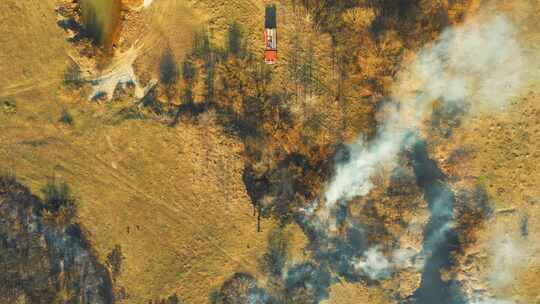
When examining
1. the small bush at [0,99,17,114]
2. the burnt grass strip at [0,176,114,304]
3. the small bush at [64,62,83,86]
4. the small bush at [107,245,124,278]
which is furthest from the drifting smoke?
the small bush at [0,99,17,114]

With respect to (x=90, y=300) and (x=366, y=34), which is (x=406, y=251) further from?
(x=90, y=300)

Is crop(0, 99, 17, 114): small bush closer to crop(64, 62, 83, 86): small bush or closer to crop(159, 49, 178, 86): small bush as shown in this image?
crop(64, 62, 83, 86): small bush

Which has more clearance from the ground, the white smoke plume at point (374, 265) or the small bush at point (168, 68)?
the small bush at point (168, 68)

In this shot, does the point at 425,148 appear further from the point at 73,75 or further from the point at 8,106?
the point at 8,106

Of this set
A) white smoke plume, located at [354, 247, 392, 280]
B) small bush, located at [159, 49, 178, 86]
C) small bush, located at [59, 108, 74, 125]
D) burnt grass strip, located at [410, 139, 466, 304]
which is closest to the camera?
burnt grass strip, located at [410, 139, 466, 304]

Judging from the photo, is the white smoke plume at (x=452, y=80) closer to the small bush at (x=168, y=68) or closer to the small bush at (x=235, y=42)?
the small bush at (x=235, y=42)

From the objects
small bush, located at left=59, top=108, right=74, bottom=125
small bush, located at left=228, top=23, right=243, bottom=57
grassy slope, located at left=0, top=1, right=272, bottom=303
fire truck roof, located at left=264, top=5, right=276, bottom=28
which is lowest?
grassy slope, located at left=0, top=1, right=272, bottom=303

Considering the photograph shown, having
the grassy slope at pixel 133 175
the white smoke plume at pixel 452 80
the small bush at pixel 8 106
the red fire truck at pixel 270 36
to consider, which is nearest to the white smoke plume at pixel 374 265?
the white smoke plume at pixel 452 80

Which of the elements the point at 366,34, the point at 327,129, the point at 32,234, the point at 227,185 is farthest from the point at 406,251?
the point at 32,234
